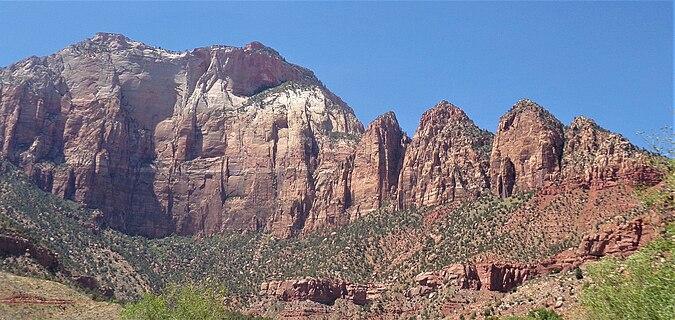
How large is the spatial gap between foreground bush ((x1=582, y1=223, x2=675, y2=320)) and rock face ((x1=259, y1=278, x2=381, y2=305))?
84.9 m

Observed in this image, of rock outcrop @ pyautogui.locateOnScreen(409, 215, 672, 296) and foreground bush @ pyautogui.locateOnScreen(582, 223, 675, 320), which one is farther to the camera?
rock outcrop @ pyautogui.locateOnScreen(409, 215, 672, 296)

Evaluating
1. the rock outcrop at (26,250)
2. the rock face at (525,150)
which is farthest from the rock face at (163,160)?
the rock outcrop at (26,250)

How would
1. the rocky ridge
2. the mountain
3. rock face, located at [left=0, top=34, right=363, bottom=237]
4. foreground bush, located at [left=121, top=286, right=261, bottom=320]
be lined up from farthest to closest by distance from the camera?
rock face, located at [left=0, top=34, right=363, bottom=237] < the rocky ridge < the mountain < foreground bush, located at [left=121, top=286, right=261, bottom=320]

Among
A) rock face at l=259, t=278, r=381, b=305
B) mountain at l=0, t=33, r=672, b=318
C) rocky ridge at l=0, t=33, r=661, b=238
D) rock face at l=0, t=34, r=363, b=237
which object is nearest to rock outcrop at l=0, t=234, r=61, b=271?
mountain at l=0, t=33, r=672, b=318

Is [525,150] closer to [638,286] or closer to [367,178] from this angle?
[367,178]

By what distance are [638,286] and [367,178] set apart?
127m

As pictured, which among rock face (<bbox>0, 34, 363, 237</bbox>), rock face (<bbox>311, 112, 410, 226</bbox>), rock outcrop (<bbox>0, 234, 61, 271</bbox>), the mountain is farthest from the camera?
rock face (<bbox>0, 34, 363, 237</bbox>)

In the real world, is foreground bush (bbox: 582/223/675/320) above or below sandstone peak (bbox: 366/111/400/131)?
below

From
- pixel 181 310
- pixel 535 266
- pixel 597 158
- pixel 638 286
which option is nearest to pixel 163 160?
pixel 597 158

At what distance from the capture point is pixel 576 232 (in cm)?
10950

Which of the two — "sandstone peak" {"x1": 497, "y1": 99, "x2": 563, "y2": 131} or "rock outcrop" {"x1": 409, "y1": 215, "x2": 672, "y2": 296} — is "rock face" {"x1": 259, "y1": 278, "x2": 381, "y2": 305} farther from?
"sandstone peak" {"x1": 497, "y1": 99, "x2": 563, "y2": 131}

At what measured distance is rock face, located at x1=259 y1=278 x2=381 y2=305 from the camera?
13012 centimetres

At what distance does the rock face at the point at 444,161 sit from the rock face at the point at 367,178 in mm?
6315

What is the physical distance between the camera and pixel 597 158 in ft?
393
